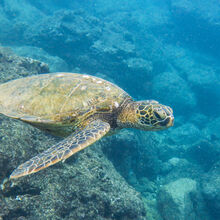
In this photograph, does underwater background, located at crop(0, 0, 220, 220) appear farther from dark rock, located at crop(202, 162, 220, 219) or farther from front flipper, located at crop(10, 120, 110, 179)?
front flipper, located at crop(10, 120, 110, 179)

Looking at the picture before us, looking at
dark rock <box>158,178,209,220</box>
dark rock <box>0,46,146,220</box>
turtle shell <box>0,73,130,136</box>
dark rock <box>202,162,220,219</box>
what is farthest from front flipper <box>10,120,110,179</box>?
dark rock <box>202,162,220,219</box>

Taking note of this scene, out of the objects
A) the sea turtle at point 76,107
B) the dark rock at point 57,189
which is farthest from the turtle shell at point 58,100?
the dark rock at point 57,189

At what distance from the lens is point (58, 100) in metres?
Answer: 2.75

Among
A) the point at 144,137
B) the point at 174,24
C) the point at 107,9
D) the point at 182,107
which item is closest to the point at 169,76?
the point at 182,107

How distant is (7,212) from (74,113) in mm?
1783

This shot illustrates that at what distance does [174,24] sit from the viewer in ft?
74.7

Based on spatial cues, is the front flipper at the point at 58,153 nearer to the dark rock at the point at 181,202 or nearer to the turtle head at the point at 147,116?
the turtle head at the point at 147,116

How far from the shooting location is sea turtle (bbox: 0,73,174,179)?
260cm

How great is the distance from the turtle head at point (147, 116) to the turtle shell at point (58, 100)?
0.27 m

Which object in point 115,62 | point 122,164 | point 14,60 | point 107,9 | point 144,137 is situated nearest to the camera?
point 14,60

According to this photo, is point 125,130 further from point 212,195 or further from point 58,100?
point 58,100

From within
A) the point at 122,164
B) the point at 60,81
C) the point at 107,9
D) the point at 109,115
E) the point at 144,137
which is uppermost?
the point at 60,81

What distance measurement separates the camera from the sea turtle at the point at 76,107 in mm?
2600

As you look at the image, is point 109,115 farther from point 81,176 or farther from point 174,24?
point 174,24
